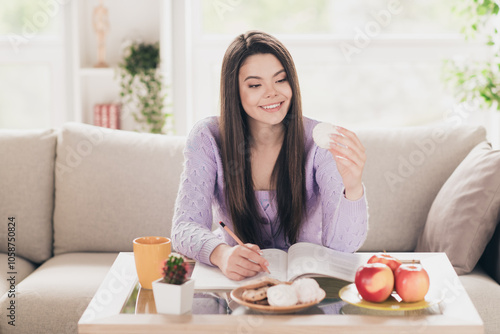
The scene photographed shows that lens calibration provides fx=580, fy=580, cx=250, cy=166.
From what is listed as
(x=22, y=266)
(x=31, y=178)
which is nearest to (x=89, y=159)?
(x=31, y=178)

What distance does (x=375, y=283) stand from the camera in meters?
1.08

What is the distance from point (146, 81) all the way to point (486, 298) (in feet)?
6.60

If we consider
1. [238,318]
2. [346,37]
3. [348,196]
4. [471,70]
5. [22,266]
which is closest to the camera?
[238,318]

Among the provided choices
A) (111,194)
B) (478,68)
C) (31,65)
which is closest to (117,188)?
(111,194)

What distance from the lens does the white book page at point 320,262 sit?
122cm

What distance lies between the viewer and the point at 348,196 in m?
1.47

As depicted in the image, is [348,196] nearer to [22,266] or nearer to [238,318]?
[238,318]

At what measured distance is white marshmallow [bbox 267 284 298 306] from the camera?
3.50 feet

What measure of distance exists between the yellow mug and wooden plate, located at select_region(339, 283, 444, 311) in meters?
0.39

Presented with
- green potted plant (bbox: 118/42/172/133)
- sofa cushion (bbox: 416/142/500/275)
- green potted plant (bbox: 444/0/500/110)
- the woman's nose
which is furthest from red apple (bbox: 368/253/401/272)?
green potted plant (bbox: 118/42/172/133)

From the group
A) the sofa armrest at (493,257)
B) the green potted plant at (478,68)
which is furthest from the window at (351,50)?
the sofa armrest at (493,257)

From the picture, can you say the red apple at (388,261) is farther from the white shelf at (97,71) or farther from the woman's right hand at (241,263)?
the white shelf at (97,71)

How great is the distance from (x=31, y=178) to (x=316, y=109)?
1612mm

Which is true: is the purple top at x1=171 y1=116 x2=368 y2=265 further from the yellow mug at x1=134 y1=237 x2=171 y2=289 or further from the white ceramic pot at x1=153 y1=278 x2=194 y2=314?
the white ceramic pot at x1=153 y1=278 x2=194 y2=314
